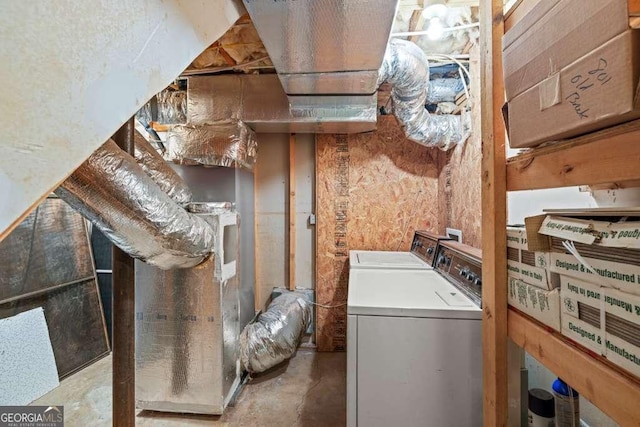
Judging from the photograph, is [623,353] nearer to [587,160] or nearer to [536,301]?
[536,301]

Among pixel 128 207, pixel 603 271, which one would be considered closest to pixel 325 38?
pixel 128 207

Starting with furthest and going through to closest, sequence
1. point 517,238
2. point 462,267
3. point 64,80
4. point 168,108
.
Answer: point 168,108
point 462,267
point 517,238
point 64,80

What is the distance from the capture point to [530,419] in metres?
1.03

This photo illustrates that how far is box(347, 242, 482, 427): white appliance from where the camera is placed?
1.16m

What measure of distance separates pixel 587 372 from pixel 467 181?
178 cm

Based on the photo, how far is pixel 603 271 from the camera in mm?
608

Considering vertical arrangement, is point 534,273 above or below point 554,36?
below

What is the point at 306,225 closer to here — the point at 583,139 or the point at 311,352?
the point at 311,352

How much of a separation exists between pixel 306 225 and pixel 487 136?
219cm

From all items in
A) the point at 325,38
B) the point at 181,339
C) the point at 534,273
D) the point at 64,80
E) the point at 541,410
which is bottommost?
the point at 181,339

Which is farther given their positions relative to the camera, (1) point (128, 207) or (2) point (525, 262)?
(1) point (128, 207)

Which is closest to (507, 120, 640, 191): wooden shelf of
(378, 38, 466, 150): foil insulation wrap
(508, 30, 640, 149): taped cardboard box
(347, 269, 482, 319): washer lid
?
(508, 30, 640, 149): taped cardboard box

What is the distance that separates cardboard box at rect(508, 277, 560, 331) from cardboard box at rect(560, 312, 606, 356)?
A: 26mm

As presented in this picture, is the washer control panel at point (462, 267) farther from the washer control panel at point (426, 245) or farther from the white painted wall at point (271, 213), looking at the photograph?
the white painted wall at point (271, 213)
